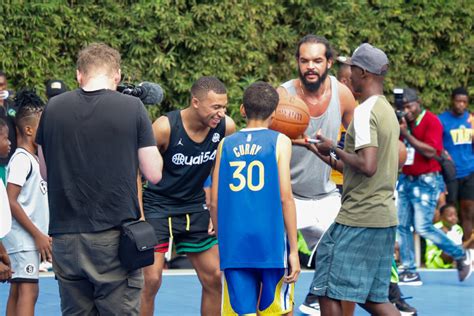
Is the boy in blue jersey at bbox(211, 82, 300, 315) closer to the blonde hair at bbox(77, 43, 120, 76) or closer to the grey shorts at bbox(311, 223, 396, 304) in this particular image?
the grey shorts at bbox(311, 223, 396, 304)

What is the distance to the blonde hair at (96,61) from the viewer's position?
5.85 m

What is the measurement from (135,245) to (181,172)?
1.91m

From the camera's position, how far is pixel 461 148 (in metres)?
13.1

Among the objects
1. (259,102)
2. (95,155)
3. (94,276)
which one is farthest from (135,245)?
(259,102)

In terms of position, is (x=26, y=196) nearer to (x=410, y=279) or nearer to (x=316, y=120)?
(x=316, y=120)

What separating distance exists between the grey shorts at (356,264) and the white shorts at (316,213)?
139 cm

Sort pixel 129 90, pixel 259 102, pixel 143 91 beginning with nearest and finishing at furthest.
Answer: pixel 259 102 → pixel 129 90 → pixel 143 91

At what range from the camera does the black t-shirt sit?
5734mm

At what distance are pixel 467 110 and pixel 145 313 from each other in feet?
24.2

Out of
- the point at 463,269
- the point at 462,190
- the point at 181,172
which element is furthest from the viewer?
the point at 462,190

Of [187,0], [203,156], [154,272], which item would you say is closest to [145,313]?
[154,272]

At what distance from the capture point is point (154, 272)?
7.39m

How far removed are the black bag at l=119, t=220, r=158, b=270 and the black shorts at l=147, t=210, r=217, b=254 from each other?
1.76 metres

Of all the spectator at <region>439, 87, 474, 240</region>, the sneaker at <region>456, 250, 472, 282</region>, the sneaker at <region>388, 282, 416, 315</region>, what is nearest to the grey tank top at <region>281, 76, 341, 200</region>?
the sneaker at <region>388, 282, 416, 315</region>
